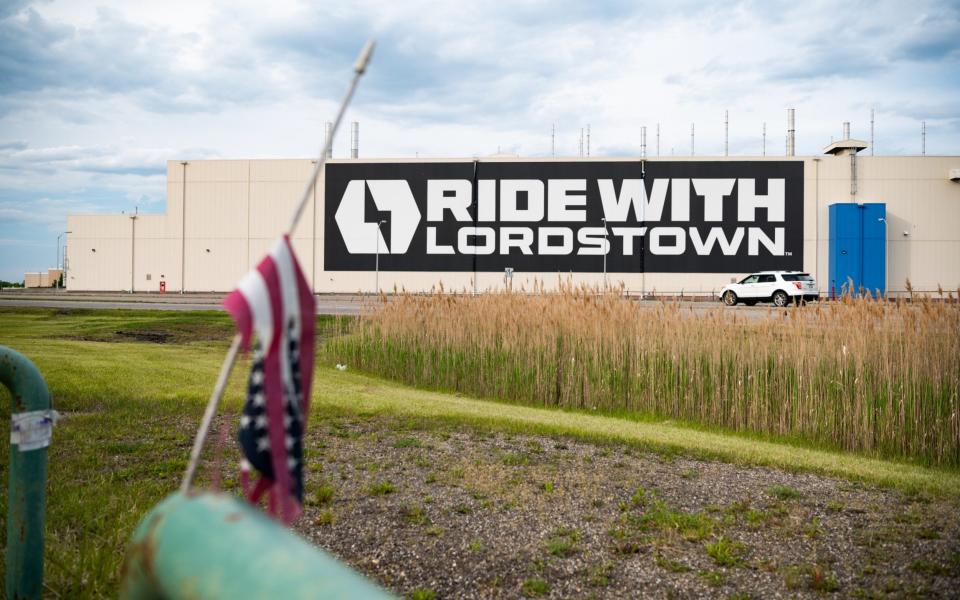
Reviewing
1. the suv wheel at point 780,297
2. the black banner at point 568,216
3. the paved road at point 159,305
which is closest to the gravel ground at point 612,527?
the paved road at point 159,305

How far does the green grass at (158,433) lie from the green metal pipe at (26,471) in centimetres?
76

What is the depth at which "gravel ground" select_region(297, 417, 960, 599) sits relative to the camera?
165 inches

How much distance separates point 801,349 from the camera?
362 inches

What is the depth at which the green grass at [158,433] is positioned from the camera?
15.4 ft

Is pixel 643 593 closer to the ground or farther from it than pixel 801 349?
closer to the ground

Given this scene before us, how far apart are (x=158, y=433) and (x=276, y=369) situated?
6.71 metres

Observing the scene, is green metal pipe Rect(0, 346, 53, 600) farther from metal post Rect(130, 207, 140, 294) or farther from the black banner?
metal post Rect(130, 207, 140, 294)

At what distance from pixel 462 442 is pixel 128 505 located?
3.06m

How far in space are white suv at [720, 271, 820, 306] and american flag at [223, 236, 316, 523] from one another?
3204 cm

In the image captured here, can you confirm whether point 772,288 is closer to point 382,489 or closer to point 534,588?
point 382,489

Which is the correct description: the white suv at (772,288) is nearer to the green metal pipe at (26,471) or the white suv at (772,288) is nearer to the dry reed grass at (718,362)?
the dry reed grass at (718,362)

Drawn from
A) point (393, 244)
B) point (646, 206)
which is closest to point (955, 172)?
point (646, 206)

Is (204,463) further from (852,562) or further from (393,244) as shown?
(393,244)

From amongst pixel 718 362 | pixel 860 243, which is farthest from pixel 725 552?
pixel 860 243
